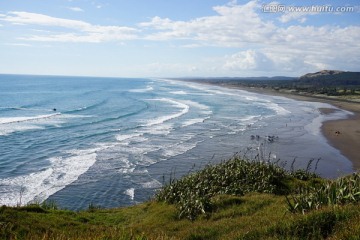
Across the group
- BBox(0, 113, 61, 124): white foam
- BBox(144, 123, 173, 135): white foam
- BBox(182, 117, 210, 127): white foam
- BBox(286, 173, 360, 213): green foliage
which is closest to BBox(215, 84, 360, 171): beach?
BBox(182, 117, 210, 127): white foam

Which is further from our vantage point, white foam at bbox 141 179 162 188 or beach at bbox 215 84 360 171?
beach at bbox 215 84 360 171

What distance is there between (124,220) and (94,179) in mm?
10733

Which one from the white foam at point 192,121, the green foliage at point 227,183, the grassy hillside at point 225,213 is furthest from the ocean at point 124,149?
the grassy hillside at point 225,213

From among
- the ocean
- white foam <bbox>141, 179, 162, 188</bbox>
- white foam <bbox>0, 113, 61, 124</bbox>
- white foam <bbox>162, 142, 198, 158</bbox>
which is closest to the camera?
the ocean

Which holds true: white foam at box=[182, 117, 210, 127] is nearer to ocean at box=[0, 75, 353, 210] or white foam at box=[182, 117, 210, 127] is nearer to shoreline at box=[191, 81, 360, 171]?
ocean at box=[0, 75, 353, 210]

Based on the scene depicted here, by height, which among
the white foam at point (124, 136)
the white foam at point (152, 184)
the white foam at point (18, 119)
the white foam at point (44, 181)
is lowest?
the white foam at point (18, 119)

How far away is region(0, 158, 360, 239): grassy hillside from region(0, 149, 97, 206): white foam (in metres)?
6.83

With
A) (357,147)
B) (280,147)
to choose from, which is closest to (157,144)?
(280,147)

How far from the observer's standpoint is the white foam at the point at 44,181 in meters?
19.7

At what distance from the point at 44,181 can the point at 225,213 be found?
13.8 m

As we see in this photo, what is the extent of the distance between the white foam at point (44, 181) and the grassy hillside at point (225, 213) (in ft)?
22.4

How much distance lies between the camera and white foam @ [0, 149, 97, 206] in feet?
64.7

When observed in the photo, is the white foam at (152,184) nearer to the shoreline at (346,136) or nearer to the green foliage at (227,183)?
A: the green foliage at (227,183)

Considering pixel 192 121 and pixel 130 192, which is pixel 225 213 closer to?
pixel 130 192
